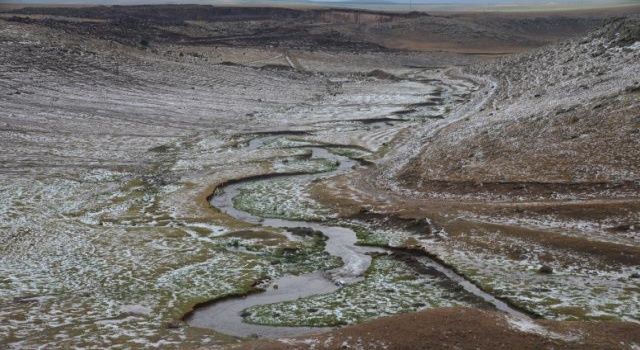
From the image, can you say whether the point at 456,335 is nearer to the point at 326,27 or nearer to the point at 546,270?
the point at 546,270

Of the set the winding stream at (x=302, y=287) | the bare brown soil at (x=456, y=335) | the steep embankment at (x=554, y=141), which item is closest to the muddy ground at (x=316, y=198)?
the bare brown soil at (x=456, y=335)

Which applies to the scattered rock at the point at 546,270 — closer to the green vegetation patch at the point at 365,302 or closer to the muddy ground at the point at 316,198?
the muddy ground at the point at 316,198

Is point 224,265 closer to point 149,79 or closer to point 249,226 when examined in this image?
point 249,226

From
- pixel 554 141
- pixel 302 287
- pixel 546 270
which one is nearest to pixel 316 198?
pixel 302 287

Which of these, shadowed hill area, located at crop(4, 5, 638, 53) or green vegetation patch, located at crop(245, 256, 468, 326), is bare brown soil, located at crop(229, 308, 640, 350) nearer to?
green vegetation patch, located at crop(245, 256, 468, 326)

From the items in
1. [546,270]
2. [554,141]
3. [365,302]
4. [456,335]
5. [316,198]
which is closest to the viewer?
[456,335]

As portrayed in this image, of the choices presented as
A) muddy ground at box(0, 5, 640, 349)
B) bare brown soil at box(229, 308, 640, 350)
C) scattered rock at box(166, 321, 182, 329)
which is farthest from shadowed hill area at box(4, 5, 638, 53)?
bare brown soil at box(229, 308, 640, 350)

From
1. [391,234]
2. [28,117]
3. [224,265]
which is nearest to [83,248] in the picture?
[224,265]
